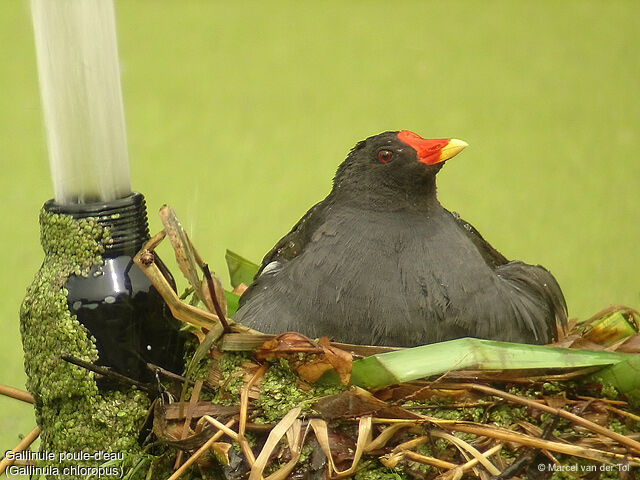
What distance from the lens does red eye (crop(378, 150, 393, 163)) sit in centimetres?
63

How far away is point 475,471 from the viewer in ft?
1.60

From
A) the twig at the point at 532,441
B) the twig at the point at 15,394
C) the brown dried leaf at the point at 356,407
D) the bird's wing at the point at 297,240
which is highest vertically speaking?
the bird's wing at the point at 297,240

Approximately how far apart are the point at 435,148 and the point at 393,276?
11 centimetres

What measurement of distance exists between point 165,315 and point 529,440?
0.86ft

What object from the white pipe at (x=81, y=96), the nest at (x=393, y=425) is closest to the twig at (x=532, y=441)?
the nest at (x=393, y=425)

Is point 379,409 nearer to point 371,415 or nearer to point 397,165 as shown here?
point 371,415

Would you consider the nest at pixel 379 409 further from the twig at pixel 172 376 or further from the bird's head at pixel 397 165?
the bird's head at pixel 397 165

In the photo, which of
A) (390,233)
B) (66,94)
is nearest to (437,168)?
(390,233)

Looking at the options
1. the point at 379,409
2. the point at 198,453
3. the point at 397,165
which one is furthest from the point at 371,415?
the point at 397,165

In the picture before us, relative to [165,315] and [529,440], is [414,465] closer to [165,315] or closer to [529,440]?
[529,440]

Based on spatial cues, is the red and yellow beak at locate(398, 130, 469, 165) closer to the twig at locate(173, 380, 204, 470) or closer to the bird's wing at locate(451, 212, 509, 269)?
the bird's wing at locate(451, 212, 509, 269)

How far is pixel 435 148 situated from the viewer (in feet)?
2.00

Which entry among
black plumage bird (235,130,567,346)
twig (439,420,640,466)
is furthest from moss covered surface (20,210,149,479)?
twig (439,420,640,466)

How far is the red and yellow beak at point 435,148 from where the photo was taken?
0.60m
